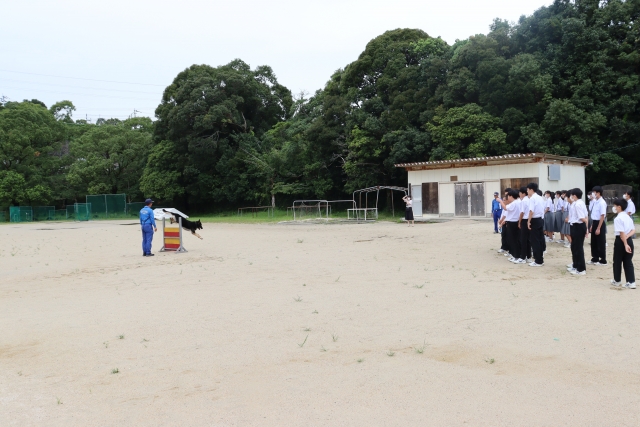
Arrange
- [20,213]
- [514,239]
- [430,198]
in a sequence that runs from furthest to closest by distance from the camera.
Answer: [20,213] < [430,198] < [514,239]

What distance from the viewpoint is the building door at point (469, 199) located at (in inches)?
1072

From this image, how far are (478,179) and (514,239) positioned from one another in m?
15.9

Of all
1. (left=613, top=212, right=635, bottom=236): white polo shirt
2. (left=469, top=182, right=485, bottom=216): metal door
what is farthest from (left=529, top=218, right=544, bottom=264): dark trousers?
(left=469, top=182, right=485, bottom=216): metal door

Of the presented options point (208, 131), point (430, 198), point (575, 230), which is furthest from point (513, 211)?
point (208, 131)

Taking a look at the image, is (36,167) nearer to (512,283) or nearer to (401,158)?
(401,158)

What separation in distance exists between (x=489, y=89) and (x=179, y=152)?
1043 inches

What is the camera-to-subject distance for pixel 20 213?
156ft

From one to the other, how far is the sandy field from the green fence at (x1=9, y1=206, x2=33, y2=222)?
137 ft

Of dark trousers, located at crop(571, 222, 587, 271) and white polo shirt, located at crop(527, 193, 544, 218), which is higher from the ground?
white polo shirt, located at crop(527, 193, 544, 218)

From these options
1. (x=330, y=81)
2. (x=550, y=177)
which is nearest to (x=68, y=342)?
(x=550, y=177)

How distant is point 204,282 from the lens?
9977mm

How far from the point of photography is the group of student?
337 inches

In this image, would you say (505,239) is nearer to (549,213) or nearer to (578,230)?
(549,213)

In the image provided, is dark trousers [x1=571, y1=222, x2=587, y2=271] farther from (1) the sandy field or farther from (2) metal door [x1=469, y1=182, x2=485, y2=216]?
(2) metal door [x1=469, y1=182, x2=485, y2=216]
